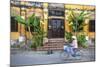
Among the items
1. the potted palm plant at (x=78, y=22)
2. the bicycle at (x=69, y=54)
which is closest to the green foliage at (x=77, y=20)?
the potted palm plant at (x=78, y=22)

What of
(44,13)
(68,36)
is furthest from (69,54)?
(44,13)

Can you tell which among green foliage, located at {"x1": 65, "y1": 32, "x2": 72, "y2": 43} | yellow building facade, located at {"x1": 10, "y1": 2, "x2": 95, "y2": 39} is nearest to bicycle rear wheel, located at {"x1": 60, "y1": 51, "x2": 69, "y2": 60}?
green foliage, located at {"x1": 65, "y1": 32, "x2": 72, "y2": 43}

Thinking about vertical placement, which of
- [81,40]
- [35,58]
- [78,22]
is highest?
[78,22]

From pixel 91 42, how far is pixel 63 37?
374 mm

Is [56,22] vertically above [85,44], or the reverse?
[56,22]

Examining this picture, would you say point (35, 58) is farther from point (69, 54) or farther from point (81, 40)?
point (81, 40)

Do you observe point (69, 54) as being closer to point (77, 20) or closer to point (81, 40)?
point (81, 40)

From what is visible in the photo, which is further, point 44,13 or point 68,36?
point 68,36

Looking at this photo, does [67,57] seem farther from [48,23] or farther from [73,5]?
[73,5]

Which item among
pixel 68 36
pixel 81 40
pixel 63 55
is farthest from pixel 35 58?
pixel 81 40

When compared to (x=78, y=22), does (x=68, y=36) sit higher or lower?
lower

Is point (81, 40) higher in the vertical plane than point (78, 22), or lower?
lower
